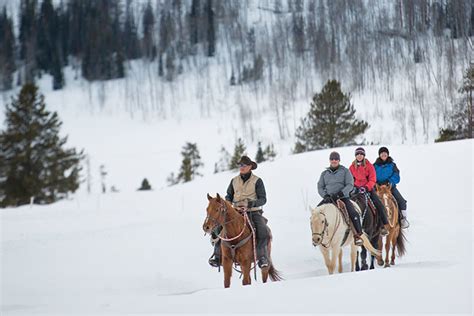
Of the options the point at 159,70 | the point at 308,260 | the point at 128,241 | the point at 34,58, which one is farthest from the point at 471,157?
the point at 34,58

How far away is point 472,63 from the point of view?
24016 millimetres

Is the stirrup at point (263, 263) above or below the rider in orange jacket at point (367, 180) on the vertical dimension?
below

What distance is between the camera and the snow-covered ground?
4.52 meters

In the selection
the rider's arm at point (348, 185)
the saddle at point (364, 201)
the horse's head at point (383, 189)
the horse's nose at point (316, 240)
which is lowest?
the horse's nose at point (316, 240)

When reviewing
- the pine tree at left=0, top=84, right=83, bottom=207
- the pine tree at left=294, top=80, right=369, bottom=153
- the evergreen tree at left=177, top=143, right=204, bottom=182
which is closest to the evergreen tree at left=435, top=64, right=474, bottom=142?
the pine tree at left=294, top=80, right=369, bottom=153

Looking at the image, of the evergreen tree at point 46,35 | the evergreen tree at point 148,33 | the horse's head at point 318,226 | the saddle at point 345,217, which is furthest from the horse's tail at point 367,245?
the evergreen tree at point 46,35

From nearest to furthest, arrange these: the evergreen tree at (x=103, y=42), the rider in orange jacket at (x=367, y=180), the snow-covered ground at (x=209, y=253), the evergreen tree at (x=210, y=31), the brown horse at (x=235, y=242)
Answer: the snow-covered ground at (x=209, y=253) < the brown horse at (x=235, y=242) < the rider in orange jacket at (x=367, y=180) < the evergreen tree at (x=103, y=42) < the evergreen tree at (x=210, y=31)

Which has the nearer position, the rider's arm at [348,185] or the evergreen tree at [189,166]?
the rider's arm at [348,185]

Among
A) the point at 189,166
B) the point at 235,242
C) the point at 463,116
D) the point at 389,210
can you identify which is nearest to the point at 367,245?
the point at 389,210

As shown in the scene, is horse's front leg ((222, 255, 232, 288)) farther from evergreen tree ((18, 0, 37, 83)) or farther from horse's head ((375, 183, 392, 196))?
evergreen tree ((18, 0, 37, 83))

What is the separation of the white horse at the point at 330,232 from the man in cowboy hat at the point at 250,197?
872mm

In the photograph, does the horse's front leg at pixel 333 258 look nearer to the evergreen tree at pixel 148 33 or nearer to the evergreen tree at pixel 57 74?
the evergreen tree at pixel 57 74

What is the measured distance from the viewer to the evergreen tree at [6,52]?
83.8 metres

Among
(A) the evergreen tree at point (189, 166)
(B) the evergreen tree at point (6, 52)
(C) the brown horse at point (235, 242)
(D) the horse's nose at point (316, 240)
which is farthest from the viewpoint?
(B) the evergreen tree at point (6, 52)
